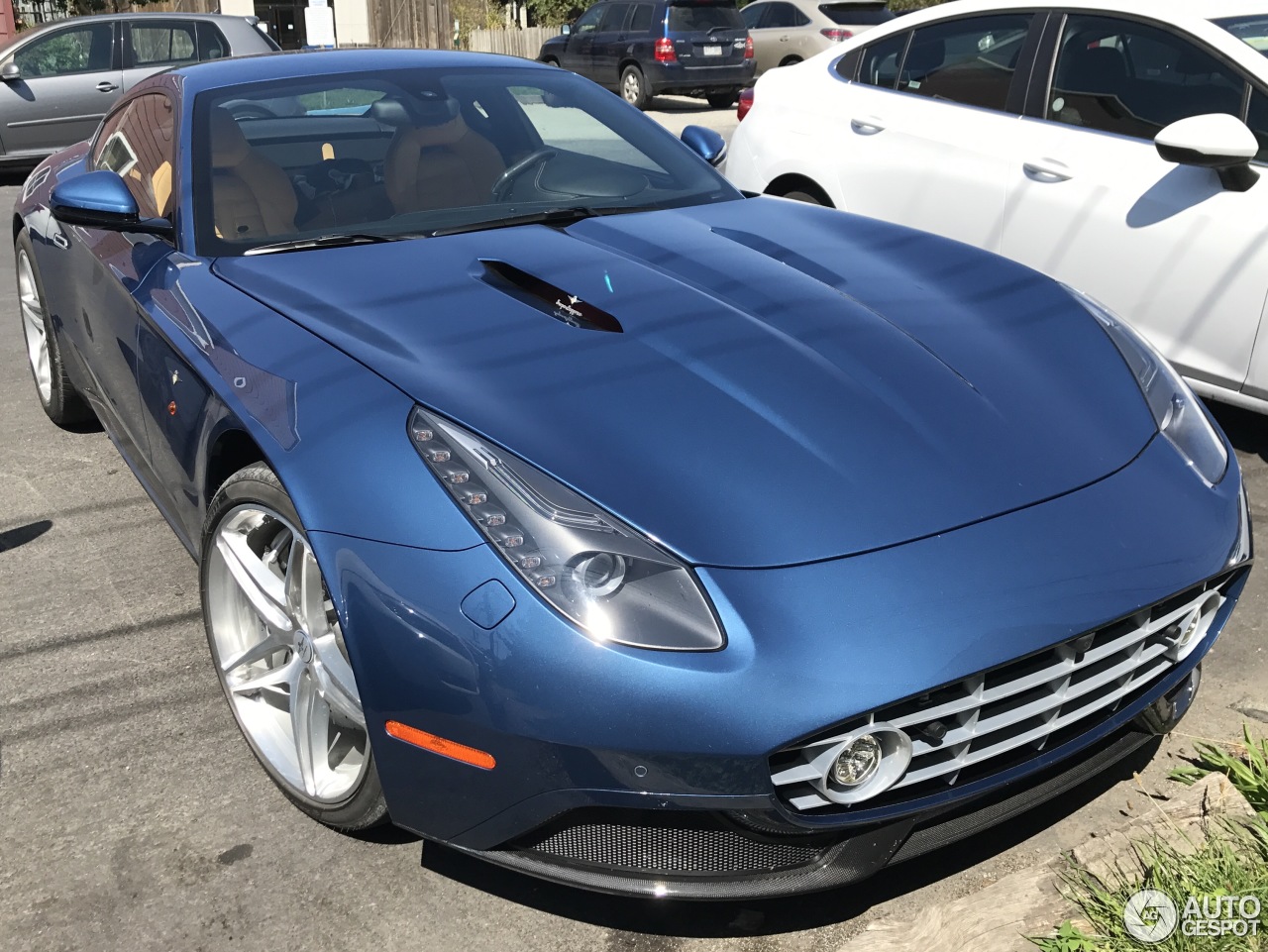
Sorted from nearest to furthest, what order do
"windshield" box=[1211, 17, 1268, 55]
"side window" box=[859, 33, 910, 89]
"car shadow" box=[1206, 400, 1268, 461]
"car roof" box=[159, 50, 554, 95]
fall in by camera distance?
"car roof" box=[159, 50, 554, 95]
"windshield" box=[1211, 17, 1268, 55]
"car shadow" box=[1206, 400, 1268, 461]
"side window" box=[859, 33, 910, 89]

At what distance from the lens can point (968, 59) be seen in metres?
5.22

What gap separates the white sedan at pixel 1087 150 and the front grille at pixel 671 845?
2962mm

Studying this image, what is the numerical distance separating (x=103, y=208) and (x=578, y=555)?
1961 mm

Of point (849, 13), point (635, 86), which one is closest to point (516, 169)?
point (635, 86)

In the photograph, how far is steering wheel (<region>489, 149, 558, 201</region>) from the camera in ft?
11.8

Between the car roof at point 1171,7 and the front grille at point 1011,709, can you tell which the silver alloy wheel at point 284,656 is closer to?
the front grille at point 1011,709

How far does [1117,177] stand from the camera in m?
4.54

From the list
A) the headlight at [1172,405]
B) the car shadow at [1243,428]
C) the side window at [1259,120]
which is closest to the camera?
the headlight at [1172,405]

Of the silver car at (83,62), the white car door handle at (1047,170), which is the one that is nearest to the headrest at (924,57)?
the white car door handle at (1047,170)

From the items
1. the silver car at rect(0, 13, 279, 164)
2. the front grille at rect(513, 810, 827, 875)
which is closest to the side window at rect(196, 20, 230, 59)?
the silver car at rect(0, 13, 279, 164)

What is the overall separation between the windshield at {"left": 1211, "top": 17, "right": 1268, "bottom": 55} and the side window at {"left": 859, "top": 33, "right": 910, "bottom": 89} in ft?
4.57

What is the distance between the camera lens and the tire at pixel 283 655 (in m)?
2.44

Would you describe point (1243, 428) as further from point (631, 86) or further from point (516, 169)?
point (631, 86)

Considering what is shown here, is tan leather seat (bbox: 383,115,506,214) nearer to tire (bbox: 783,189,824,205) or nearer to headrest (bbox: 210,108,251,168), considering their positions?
headrest (bbox: 210,108,251,168)
